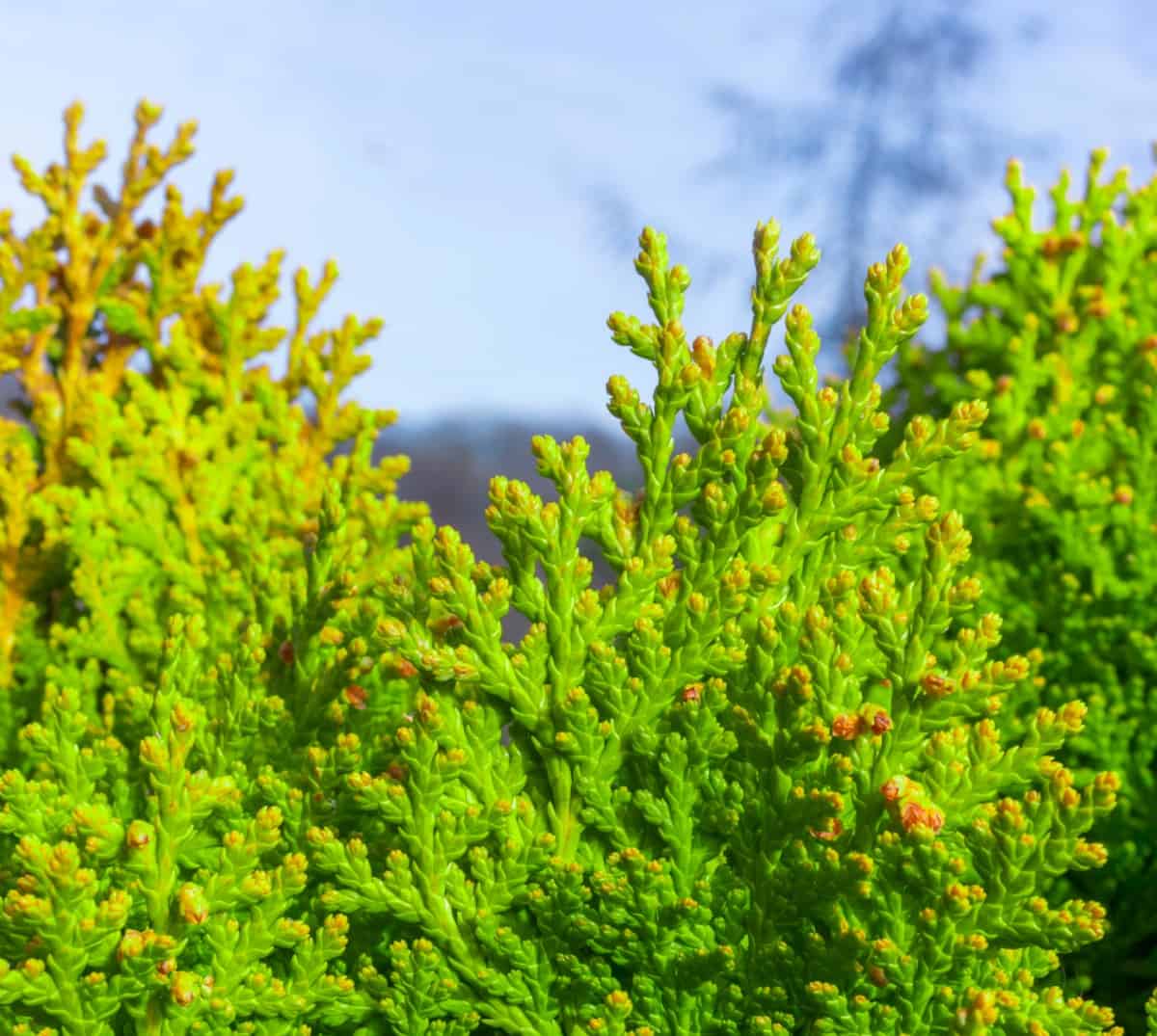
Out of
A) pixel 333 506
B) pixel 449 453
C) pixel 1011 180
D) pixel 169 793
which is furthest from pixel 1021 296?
pixel 449 453

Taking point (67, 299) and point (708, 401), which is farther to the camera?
point (67, 299)

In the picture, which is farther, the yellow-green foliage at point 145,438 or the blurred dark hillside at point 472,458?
the blurred dark hillside at point 472,458

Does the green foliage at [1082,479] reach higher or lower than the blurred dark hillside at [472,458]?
Answer: lower

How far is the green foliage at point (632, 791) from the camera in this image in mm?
2932

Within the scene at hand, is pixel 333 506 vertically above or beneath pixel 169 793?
above

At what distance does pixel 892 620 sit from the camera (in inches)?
119

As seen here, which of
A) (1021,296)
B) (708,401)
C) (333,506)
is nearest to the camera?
(708,401)

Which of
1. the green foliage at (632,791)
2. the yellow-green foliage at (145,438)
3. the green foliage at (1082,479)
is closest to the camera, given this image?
the green foliage at (632,791)

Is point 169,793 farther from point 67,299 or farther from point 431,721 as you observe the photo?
point 67,299

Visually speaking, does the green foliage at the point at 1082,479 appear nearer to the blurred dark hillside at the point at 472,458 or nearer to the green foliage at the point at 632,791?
the green foliage at the point at 632,791

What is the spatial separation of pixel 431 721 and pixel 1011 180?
222 inches

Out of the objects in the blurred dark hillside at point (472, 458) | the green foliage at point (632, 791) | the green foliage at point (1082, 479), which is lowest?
the green foliage at point (632, 791)

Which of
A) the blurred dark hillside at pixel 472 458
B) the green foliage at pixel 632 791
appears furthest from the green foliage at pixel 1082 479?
the blurred dark hillside at pixel 472 458

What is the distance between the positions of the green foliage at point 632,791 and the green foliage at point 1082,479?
2896 millimetres
